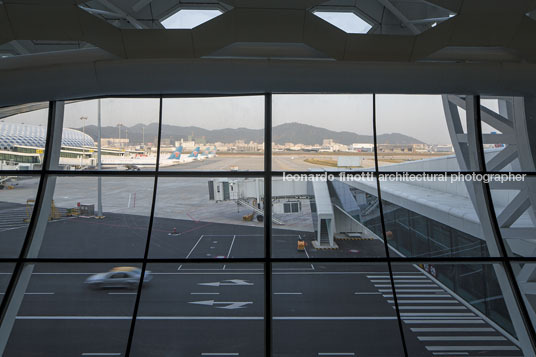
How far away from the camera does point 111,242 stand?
22.0 metres

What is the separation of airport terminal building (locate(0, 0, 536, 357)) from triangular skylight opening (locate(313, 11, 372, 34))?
0.03 m

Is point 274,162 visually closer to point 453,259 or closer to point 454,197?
point 453,259

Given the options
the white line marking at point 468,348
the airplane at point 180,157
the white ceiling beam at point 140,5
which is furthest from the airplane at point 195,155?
the white line marking at point 468,348

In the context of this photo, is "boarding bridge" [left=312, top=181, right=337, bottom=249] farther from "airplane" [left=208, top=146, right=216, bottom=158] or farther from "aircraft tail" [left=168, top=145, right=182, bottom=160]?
"aircraft tail" [left=168, top=145, right=182, bottom=160]

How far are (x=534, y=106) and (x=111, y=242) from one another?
23.4m

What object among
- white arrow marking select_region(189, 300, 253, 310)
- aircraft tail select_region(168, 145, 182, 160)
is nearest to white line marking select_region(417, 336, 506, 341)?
white arrow marking select_region(189, 300, 253, 310)

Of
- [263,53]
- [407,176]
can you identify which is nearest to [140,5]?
[263,53]

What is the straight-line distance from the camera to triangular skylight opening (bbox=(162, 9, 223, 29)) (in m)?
6.64

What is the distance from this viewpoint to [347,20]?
6.94 meters

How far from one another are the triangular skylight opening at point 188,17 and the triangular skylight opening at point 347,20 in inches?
87.8

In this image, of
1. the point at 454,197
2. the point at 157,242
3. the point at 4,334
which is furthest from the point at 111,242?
the point at 454,197

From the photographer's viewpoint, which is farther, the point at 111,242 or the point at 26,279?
the point at 111,242

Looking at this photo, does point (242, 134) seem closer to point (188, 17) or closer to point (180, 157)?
point (180, 157)

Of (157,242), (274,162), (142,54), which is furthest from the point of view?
(157,242)
